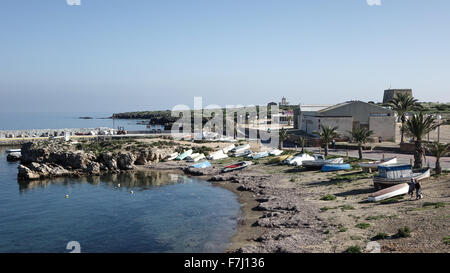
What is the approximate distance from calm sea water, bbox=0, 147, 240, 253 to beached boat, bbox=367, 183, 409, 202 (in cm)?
918

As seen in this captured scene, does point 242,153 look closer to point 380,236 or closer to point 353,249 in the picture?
point 380,236

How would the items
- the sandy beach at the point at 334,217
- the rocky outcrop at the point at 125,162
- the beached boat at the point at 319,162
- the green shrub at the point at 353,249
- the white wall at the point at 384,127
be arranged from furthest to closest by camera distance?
1. the white wall at the point at 384,127
2. the rocky outcrop at the point at 125,162
3. the beached boat at the point at 319,162
4. the sandy beach at the point at 334,217
5. the green shrub at the point at 353,249

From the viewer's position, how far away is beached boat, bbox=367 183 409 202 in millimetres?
25078

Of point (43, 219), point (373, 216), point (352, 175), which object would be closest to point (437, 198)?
point (373, 216)

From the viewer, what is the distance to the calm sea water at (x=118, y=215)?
2241cm

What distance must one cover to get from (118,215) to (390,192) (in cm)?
1894

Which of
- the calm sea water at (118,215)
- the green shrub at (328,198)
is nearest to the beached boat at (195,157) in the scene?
the calm sea water at (118,215)

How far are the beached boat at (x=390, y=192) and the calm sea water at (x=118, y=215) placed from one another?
9176 mm

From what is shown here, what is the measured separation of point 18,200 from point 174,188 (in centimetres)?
1390

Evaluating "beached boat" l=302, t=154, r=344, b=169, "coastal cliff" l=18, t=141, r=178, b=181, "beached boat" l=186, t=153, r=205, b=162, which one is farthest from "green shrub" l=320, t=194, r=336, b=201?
"coastal cliff" l=18, t=141, r=178, b=181

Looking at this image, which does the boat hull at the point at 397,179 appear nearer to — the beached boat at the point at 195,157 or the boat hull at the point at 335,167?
the boat hull at the point at 335,167

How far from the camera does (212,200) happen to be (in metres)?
32.6

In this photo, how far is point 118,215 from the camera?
28922 millimetres
